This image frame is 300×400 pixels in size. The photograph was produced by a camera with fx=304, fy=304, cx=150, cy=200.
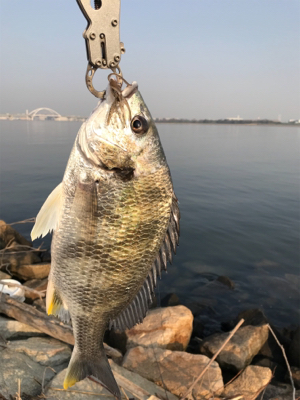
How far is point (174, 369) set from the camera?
4.53 m

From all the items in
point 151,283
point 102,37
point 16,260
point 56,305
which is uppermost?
point 102,37

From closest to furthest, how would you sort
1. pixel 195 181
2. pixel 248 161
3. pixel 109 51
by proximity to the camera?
pixel 109 51 → pixel 195 181 → pixel 248 161

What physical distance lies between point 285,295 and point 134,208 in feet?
26.9

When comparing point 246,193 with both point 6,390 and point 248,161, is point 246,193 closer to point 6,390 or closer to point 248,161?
point 248,161

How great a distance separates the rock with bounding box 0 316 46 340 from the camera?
15.3ft

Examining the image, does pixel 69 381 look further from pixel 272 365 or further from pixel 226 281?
pixel 226 281

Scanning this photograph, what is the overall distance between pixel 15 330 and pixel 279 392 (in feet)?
14.1

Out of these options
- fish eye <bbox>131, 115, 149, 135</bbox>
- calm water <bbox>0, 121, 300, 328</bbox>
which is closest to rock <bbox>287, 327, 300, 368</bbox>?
calm water <bbox>0, 121, 300, 328</bbox>

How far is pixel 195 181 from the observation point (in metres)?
21.0

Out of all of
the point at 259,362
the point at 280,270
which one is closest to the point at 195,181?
the point at 280,270

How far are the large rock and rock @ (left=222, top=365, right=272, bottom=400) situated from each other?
1193 millimetres

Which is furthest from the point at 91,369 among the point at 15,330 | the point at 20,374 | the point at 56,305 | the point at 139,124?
the point at 15,330

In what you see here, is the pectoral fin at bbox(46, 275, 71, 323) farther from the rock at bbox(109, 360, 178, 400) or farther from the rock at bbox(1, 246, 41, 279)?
the rock at bbox(1, 246, 41, 279)

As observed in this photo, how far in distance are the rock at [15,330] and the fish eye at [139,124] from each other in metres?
4.05
